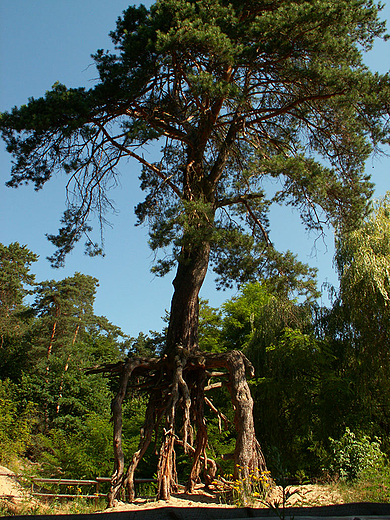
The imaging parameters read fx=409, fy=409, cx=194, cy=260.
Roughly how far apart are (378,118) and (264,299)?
44.4 feet

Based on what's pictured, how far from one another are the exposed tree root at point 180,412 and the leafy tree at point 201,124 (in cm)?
2

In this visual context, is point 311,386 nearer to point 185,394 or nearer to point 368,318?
point 368,318

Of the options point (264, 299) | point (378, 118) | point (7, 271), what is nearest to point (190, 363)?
point (378, 118)

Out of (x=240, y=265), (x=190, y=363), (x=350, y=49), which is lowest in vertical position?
(x=190, y=363)

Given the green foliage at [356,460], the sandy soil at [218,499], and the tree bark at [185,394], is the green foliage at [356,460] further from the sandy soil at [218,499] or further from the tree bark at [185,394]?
the tree bark at [185,394]

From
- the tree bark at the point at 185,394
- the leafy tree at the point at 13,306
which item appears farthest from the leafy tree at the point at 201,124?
the leafy tree at the point at 13,306

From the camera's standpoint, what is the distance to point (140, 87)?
7418 mm

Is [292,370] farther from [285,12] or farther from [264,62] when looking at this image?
[285,12]

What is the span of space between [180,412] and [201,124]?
5954mm

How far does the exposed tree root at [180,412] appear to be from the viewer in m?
6.23

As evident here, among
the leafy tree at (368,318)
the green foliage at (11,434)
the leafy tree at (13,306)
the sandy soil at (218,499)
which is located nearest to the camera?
the sandy soil at (218,499)

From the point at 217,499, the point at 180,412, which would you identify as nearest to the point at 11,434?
the point at 180,412

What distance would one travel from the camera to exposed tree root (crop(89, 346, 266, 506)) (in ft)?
→ 20.5

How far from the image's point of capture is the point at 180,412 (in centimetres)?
823
